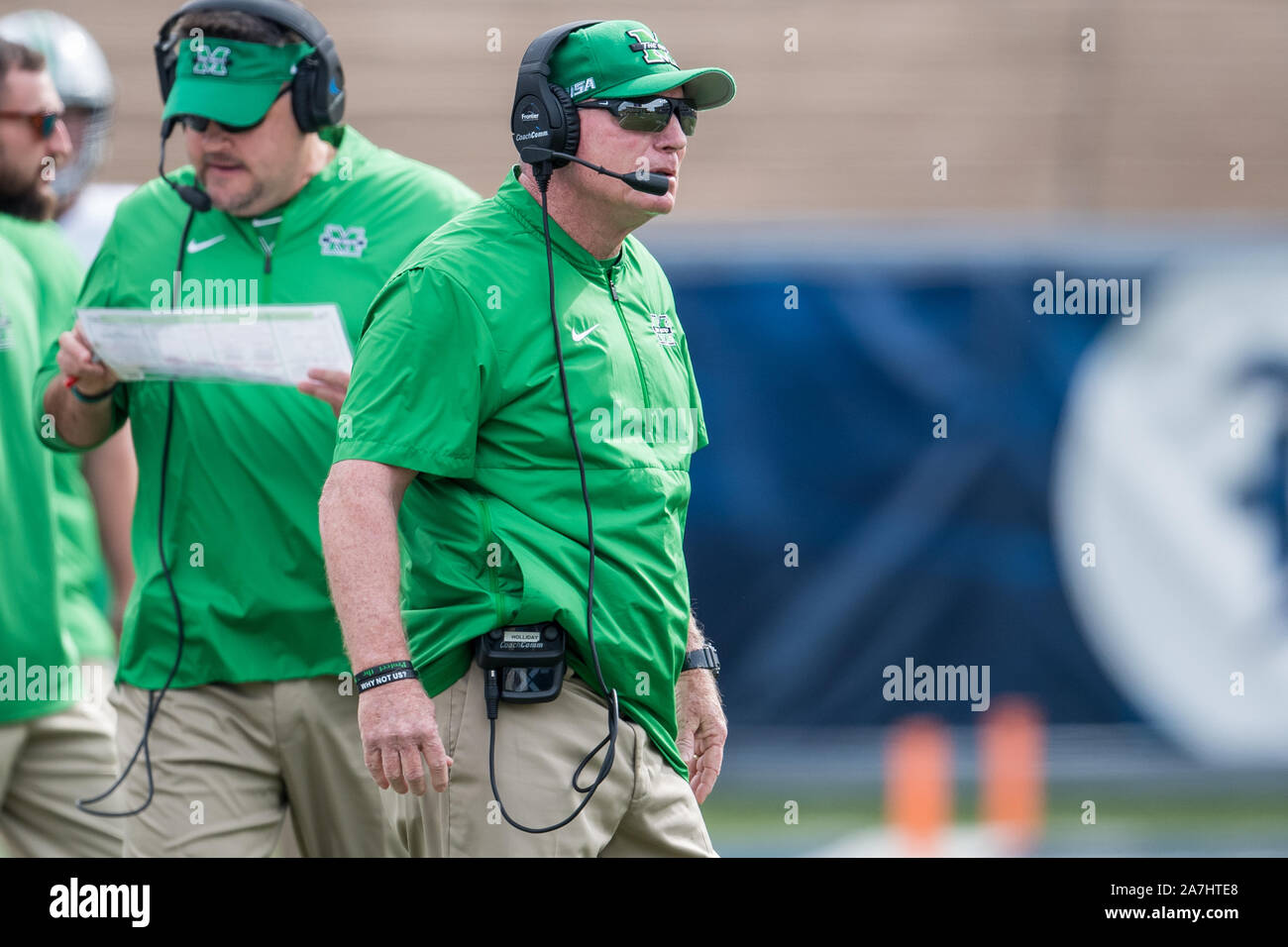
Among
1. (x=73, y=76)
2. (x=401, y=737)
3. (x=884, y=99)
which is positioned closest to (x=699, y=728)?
(x=401, y=737)

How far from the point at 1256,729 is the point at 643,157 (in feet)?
14.7

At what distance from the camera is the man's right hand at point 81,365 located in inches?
151

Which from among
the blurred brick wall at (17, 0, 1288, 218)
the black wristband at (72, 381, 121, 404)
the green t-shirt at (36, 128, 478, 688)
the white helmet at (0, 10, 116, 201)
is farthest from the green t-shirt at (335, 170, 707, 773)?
the blurred brick wall at (17, 0, 1288, 218)

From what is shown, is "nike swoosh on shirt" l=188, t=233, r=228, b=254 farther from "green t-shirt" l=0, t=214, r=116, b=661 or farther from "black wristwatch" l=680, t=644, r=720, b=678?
"black wristwatch" l=680, t=644, r=720, b=678

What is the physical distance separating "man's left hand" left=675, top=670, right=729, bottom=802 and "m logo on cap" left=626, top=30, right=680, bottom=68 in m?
1.23

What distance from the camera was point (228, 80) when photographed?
152 inches

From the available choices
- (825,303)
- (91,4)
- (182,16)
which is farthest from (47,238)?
(91,4)

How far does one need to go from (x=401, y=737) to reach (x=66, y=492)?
2.36 meters

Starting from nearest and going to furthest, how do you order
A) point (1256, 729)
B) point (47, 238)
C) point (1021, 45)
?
point (47, 238) → point (1256, 729) → point (1021, 45)

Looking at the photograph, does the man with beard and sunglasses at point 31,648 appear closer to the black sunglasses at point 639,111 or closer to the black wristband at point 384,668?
the black wristband at point 384,668

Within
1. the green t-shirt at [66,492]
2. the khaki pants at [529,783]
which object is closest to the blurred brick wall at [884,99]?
the green t-shirt at [66,492]
